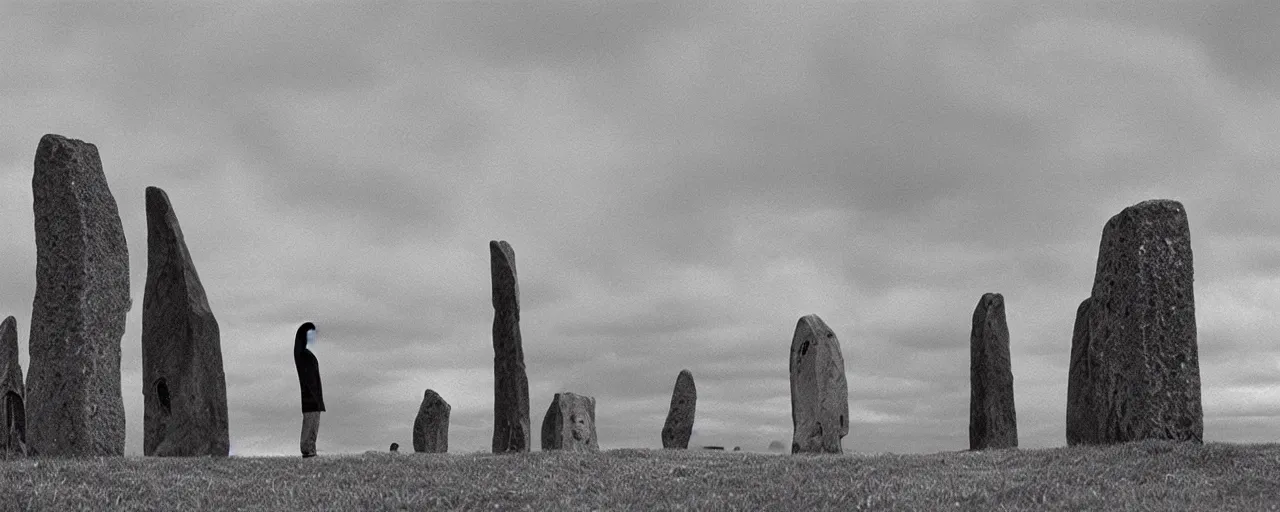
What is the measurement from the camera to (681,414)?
133 ft

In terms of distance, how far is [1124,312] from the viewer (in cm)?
2412

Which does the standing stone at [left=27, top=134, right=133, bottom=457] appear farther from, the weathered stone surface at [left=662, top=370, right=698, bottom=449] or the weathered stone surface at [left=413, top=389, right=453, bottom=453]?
the weathered stone surface at [left=662, top=370, right=698, bottom=449]

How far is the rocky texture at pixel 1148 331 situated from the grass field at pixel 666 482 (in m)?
0.99

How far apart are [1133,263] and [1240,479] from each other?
15.2 feet

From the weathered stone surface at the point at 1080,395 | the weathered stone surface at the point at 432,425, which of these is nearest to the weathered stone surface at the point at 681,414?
the weathered stone surface at the point at 432,425

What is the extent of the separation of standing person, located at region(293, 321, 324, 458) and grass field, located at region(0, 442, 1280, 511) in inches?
36.1

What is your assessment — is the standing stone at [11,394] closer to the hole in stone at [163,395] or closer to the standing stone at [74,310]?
the hole in stone at [163,395]

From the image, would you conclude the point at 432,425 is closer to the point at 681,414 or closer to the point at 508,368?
the point at 681,414

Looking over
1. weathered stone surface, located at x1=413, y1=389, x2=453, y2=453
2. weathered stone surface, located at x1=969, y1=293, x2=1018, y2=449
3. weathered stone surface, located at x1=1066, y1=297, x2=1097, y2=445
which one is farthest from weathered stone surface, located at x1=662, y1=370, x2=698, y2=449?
weathered stone surface, located at x1=1066, y1=297, x2=1097, y2=445

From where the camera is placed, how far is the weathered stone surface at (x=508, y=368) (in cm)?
2964

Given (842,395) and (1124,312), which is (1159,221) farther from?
(842,395)

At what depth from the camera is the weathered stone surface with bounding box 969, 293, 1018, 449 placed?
32.4m

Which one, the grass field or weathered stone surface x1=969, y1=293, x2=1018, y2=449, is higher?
weathered stone surface x1=969, y1=293, x2=1018, y2=449

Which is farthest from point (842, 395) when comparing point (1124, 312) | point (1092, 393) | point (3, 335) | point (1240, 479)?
point (3, 335)
